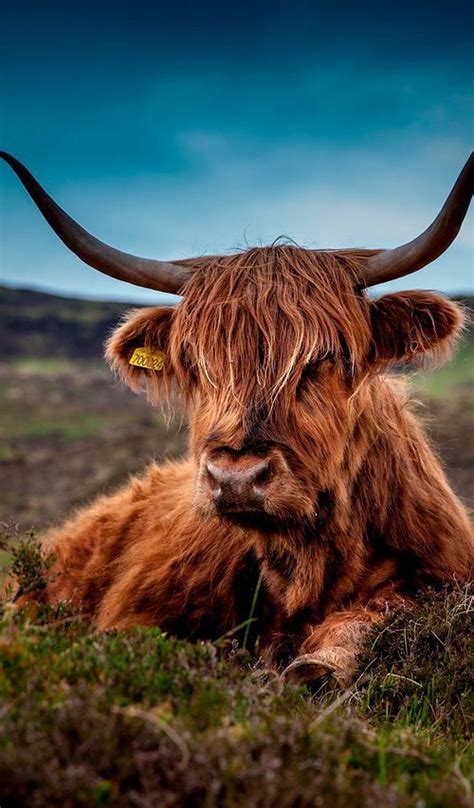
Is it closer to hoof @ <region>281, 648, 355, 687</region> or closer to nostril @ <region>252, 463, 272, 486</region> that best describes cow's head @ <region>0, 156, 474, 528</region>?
nostril @ <region>252, 463, 272, 486</region>

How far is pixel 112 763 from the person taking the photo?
1.96 m

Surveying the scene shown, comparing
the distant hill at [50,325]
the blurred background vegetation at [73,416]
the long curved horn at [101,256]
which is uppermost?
the distant hill at [50,325]

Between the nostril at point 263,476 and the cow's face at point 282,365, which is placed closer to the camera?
the nostril at point 263,476

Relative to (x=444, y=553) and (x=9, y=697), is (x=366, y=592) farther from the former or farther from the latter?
(x=9, y=697)

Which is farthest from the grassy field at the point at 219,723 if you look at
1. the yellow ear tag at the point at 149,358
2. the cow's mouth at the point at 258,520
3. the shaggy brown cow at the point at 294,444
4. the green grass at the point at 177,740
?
the yellow ear tag at the point at 149,358

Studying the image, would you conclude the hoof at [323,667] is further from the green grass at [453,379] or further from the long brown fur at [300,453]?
the green grass at [453,379]

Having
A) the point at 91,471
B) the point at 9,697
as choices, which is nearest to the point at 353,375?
the point at 9,697

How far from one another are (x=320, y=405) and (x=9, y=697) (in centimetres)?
243

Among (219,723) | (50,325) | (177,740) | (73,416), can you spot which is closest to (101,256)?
(219,723)

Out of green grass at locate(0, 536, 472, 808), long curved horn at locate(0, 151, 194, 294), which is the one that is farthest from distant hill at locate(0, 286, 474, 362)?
green grass at locate(0, 536, 472, 808)

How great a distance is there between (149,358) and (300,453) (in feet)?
4.45

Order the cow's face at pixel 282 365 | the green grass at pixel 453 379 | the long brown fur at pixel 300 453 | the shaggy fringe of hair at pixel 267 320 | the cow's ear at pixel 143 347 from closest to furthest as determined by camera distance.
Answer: the cow's face at pixel 282 365, the long brown fur at pixel 300 453, the shaggy fringe of hair at pixel 267 320, the cow's ear at pixel 143 347, the green grass at pixel 453 379

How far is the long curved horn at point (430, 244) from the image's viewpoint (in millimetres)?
4070

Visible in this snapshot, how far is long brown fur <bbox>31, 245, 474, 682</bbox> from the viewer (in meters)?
4.24
